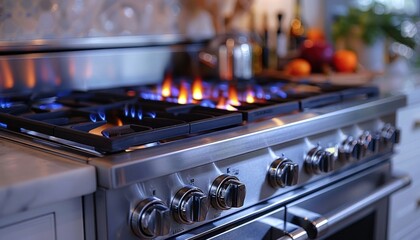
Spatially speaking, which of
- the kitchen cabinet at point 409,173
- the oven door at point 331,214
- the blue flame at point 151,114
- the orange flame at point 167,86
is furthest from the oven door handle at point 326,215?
the orange flame at point 167,86

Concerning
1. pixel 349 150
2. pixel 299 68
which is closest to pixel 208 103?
pixel 349 150

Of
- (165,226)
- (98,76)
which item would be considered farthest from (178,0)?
(165,226)

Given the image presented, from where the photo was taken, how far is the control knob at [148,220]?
2.51 feet

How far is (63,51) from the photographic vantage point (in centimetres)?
140

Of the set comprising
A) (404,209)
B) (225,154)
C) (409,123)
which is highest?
(225,154)

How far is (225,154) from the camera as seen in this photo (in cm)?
87

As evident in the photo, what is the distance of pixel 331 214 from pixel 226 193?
36 centimetres

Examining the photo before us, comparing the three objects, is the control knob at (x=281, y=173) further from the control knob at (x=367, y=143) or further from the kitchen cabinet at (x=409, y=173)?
the kitchen cabinet at (x=409, y=173)

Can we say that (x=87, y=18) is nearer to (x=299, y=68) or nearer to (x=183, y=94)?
(x=183, y=94)

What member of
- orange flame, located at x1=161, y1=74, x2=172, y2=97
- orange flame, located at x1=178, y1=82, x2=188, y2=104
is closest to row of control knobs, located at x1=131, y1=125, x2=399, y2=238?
orange flame, located at x1=178, y1=82, x2=188, y2=104

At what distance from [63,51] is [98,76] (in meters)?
0.12

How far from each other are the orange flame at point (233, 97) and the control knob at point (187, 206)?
0.36m

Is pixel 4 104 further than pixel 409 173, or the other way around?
pixel 409 173

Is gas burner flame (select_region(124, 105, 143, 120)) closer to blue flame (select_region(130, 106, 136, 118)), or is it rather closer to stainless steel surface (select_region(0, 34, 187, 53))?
blue flame (select_region(130, 106, 136, 118))
